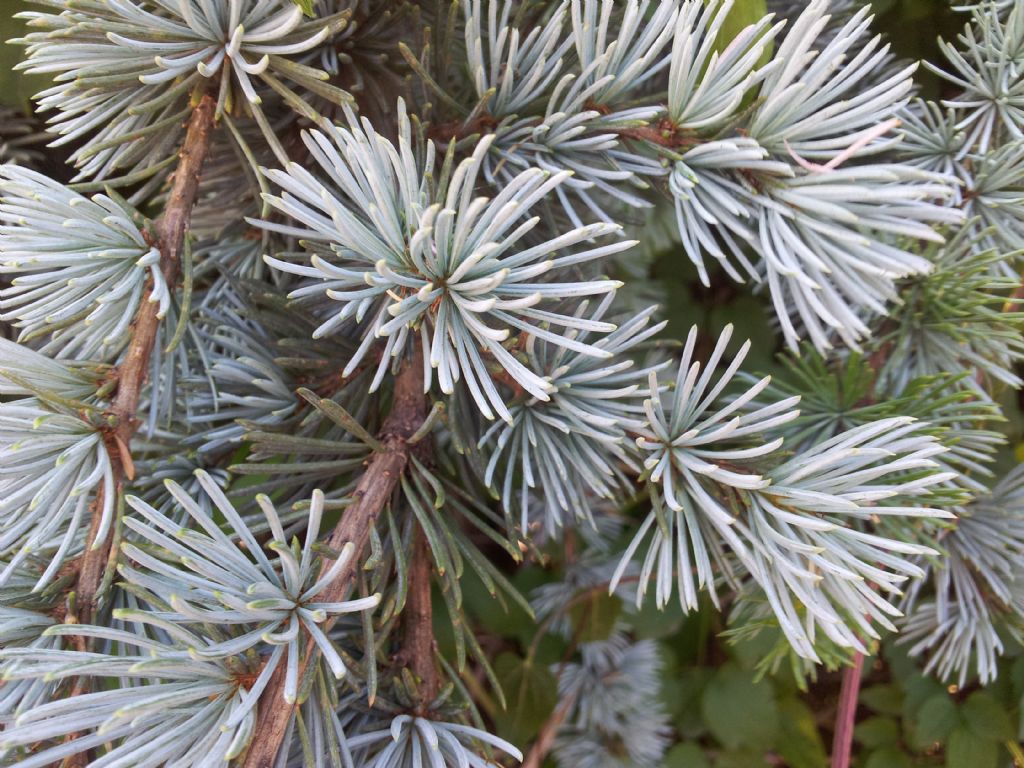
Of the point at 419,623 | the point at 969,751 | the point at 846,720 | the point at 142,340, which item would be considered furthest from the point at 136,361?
the point at 969,751

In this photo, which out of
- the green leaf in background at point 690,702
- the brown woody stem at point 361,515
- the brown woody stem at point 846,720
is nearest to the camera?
the brown woody stem at point 361,515

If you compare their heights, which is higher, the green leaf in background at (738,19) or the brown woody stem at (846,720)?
the green leaf in background at (738,19)

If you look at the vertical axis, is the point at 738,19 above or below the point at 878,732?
above

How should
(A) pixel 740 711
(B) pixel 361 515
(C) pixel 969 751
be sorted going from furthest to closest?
(A) pixel 740 711 → (C) pixel 969 751 → (B) pixel 361 515

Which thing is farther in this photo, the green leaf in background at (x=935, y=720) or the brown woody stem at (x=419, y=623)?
the green leaf in background at (x=935, y=720)

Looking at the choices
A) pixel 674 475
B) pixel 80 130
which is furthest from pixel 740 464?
pixel 80 130

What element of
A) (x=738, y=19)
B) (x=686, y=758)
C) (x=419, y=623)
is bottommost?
(x=686, y=758)

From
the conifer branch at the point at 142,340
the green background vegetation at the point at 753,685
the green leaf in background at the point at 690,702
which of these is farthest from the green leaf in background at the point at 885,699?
Result: the conifer branch at the point at 142,340

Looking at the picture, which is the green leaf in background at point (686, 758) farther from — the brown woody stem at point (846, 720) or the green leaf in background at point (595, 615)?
the brown woody stem at point (846, 720)

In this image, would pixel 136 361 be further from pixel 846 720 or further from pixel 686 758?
pixel 686 758
